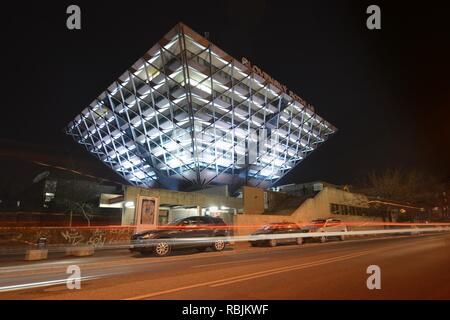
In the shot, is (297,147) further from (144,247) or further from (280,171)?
(144,247)

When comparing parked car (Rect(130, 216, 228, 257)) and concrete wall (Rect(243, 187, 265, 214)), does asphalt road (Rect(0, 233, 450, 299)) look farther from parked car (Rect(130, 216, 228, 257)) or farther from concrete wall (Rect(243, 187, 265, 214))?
concrete wall (Rect(243, 187, 265, 214))

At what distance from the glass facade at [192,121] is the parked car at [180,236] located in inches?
936

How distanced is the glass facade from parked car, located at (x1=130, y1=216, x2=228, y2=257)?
78.0ft

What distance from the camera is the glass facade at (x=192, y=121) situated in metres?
37.0

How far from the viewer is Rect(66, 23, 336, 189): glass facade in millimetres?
37000

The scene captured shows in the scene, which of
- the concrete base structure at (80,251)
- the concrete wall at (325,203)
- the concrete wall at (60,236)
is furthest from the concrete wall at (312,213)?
the concrete base structure at (80,251)

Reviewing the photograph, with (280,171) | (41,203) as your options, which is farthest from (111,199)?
(280,171)

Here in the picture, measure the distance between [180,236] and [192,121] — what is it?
87.8ft

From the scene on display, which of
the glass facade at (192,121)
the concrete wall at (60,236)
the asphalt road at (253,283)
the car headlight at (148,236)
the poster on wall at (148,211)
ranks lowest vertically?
the concrete wall at (60,236)

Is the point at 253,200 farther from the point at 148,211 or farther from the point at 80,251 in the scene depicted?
the point at 80,251

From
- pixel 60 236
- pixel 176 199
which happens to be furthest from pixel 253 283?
pixel 176 199

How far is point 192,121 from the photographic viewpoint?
38.9 meters

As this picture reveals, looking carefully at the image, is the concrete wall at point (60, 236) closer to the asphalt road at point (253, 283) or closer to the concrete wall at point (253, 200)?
the asphalt road at point (253, 283)

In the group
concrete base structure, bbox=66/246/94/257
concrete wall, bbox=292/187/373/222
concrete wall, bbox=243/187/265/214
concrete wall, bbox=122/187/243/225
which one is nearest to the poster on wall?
concrete base structure, bbox=66/246/94/257
